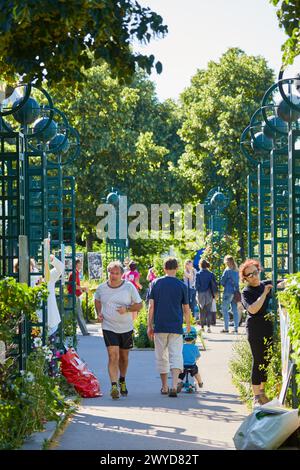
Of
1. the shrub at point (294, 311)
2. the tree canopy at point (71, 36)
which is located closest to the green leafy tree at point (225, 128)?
the tree canopy at point (71, 36)

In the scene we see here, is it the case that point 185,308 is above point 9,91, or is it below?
below

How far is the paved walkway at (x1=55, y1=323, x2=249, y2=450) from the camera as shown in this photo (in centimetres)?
980

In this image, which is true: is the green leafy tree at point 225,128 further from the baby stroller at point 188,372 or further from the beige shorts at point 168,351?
the beige shorts at point 168,351

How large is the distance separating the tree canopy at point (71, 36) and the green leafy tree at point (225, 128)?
36386 millimetres

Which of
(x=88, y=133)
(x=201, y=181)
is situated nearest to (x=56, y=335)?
(x=88, y=133)

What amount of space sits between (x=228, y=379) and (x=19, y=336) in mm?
5420

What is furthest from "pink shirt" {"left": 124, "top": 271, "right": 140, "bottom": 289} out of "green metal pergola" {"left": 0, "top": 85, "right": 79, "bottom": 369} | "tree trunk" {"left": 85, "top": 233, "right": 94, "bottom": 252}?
"tree trunk" {"left": 85, "top": 233, "right": 94, "bottom": 252}

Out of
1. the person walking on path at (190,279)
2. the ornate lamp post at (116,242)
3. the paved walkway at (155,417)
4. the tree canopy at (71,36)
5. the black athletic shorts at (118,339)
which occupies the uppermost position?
the tree canopy at (71,36)

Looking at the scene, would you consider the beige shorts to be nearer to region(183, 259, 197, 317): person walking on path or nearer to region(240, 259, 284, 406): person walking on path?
region(240, 259, 284, 406): person walking on path

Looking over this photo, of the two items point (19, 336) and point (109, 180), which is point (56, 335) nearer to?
point (19, 336)

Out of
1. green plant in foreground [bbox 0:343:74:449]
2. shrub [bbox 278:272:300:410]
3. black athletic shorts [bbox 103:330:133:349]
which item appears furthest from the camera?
black athletic shorts [bbox 103:330:133:349]

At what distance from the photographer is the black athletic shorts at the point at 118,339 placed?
13202 millimetres

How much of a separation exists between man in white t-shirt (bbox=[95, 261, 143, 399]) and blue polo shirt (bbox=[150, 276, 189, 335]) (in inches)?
12.7
